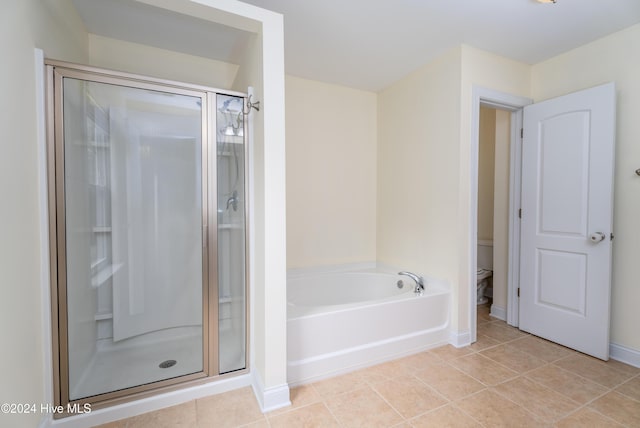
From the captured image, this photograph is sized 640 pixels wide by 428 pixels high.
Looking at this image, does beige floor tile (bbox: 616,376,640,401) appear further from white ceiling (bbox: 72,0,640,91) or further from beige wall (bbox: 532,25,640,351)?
white ceiling (bbox: 72,0,640,91)

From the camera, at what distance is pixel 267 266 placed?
1564 mm

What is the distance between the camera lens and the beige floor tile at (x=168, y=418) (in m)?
1.46

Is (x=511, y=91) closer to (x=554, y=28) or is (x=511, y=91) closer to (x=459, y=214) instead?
(x=554, y=28)

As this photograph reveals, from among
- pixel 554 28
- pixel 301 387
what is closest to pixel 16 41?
pixel 301 387

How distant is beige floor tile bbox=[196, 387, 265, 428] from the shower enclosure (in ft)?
0.47

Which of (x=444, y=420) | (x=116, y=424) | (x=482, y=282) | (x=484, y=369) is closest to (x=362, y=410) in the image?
(x=444, y=420)

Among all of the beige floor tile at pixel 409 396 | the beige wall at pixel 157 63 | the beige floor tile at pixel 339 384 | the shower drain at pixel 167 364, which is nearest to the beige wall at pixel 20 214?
the shower drain at pixel 167 364

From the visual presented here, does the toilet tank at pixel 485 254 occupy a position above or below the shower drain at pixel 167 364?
above

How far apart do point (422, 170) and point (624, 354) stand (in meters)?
1.97

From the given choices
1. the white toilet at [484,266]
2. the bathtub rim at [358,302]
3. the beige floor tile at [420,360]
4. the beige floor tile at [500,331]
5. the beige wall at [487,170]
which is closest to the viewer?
the bathtub rim at [358,302]

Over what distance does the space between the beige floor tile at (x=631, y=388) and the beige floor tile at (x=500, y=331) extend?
69cm

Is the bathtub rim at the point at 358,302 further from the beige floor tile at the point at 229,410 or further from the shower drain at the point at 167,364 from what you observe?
the shower drain at the point at 167,364

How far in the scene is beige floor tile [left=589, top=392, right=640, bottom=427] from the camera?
1.48m

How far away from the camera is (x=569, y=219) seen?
2217 millimetres
